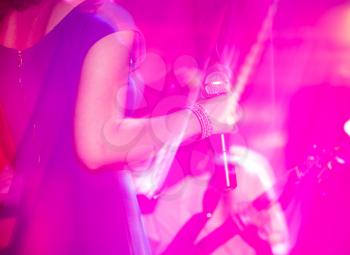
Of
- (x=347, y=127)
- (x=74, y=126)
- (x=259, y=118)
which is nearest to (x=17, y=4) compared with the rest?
(x=74, y=126)

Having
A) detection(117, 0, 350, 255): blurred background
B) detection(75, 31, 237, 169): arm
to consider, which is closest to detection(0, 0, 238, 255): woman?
detection(75, 31, 237, 169): arm

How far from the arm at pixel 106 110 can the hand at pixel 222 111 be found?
255 mm

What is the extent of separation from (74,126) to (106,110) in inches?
3.8

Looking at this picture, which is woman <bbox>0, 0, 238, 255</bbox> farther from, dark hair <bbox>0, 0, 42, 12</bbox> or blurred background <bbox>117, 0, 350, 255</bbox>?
blurred background <bbox>117, 0, 350, 255</bbox>

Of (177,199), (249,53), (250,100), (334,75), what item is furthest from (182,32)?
(177,199)

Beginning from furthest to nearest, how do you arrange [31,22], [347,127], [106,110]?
[347,127] < [31,22] < [106,110]

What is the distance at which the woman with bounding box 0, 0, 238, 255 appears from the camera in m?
0.86

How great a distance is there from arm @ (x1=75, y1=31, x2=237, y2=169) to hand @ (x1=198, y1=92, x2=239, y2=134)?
255mm

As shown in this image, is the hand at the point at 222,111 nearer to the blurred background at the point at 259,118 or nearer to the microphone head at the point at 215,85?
the microphone head at the point at 215,85

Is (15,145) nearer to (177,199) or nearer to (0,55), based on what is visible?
(0,55)

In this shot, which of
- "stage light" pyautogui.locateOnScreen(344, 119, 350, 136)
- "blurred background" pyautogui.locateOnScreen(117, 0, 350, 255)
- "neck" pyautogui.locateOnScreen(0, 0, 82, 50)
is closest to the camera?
"neck" pyautogui.locateOnScreen(0, 0, 82, 50)

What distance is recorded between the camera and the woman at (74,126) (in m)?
0.86

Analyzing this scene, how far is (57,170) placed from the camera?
37.5 inches

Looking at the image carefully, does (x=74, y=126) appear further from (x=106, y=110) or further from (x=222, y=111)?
(x=222, y=111)
